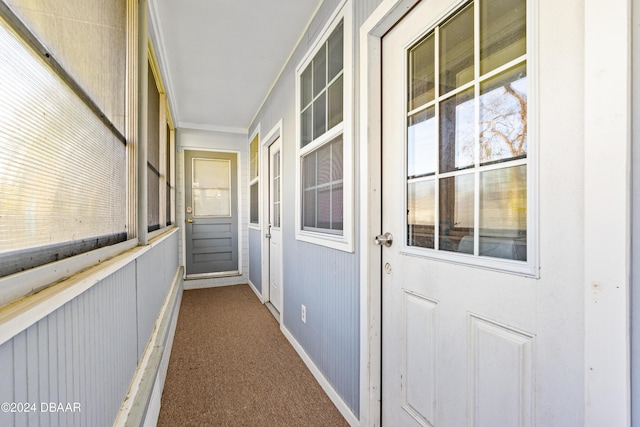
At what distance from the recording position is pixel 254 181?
13.9ft

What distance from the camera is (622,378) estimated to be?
0.59 meters

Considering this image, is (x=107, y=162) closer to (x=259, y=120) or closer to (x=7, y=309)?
(x=7, y=309)

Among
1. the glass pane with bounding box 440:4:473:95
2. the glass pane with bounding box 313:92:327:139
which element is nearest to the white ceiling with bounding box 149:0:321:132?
the glass pane with bounding box 313:92:327:139

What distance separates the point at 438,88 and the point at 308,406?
185 centimetres

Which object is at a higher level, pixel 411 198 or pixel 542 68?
pixel 542 68

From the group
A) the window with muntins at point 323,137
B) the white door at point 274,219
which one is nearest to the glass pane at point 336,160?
the window with muntins at point 323,137

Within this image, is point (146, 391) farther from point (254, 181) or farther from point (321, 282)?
point (254, 181)

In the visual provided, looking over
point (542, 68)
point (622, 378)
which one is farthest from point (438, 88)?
point (622, 378)

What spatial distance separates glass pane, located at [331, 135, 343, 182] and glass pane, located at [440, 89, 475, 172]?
70 centimetres

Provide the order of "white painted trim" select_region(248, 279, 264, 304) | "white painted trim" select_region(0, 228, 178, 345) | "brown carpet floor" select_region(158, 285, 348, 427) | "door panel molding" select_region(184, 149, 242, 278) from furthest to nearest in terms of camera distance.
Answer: "door panel molding" select_region(184, 149, 242, 278)
"white painted trim" select_region(248, 279, 264, 304)
"brown carpet floor" select_region(158, 285, 348, 427)
"white painted trim" select_region(0, 228, 178, 345)

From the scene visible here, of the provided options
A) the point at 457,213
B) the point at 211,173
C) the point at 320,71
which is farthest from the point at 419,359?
the point at 211,173

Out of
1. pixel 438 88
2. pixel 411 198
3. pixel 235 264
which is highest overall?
pixel 438 88

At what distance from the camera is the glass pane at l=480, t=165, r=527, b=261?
83 cm

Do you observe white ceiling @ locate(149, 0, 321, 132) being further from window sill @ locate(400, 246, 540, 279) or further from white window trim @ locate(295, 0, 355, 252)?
window sill @ locate(400, 246, 540, 279)
